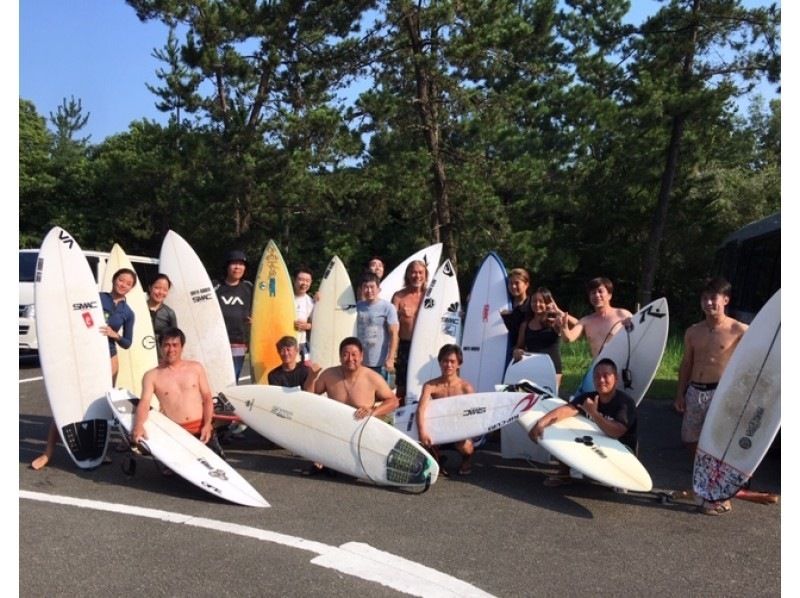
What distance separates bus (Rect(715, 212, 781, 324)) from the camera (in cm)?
764

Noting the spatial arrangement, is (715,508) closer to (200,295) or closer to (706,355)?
(706,355)

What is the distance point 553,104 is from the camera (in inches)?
626

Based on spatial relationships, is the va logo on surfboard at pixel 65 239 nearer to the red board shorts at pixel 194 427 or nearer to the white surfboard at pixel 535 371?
the red board shorts at pixel 194 427

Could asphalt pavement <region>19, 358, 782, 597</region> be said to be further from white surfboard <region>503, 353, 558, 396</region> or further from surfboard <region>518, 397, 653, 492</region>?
Answer: white surfboard <region>503, 353, 558, 396</region>

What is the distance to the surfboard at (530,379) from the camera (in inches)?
220

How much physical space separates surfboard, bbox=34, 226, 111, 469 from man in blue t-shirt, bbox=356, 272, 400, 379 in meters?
1.94

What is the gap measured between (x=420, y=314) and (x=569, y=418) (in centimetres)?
200

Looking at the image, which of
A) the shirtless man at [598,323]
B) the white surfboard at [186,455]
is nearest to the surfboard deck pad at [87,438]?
the white surfboard at [186,455]

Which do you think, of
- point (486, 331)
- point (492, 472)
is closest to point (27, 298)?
point (486, 331)

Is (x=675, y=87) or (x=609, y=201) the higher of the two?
(x=675, y=87)

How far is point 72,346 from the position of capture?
19.1 feet

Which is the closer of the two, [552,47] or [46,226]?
[552,47]

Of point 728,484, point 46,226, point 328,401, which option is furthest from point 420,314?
point 46,226

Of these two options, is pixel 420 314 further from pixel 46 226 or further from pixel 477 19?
pixel 46 226
